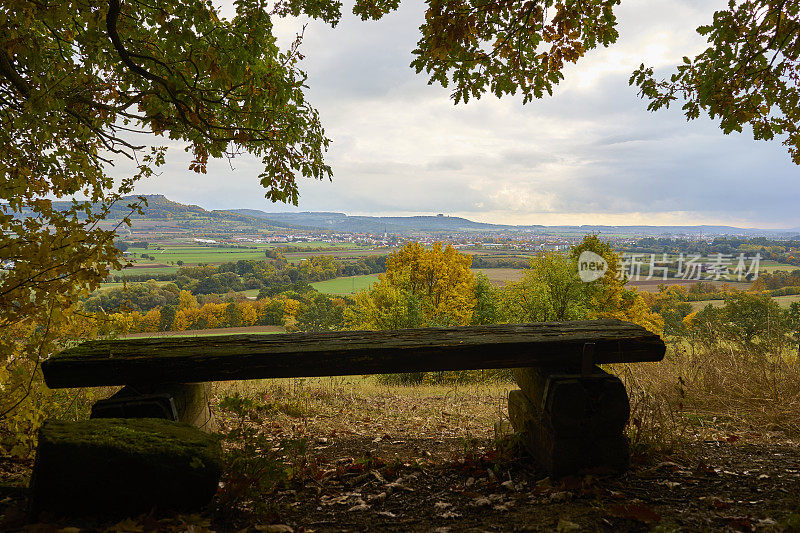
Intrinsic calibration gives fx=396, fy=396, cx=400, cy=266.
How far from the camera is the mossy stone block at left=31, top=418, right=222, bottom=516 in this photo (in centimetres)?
204

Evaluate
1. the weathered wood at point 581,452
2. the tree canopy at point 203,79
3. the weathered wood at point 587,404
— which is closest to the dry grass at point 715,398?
the weathered wood at point 581,452

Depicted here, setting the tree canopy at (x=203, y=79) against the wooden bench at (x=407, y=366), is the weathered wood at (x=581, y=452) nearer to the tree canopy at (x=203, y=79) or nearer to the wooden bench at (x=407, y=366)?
the wooden bench at (x=407, y=366)

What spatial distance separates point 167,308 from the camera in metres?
24.3

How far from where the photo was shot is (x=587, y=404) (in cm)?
300

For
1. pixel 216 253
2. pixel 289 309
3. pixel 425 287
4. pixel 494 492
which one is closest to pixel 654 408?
pixel 494 492

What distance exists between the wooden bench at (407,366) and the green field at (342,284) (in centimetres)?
3499

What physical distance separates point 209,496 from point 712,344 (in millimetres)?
7621

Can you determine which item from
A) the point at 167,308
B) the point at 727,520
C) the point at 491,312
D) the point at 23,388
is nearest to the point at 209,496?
the point at 23,388

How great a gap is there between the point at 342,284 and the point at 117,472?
41.6 m

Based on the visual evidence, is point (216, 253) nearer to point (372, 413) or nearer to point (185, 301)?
point (185, 301)

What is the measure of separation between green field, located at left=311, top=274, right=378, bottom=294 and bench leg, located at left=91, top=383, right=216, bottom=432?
34873 mm

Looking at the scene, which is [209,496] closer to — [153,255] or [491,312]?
[491,312]

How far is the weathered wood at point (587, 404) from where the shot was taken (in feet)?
9.79

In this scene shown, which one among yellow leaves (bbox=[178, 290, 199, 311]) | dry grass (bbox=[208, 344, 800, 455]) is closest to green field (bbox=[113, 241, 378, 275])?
yellow leaves (bbox=[178, 290, 199, 311])
